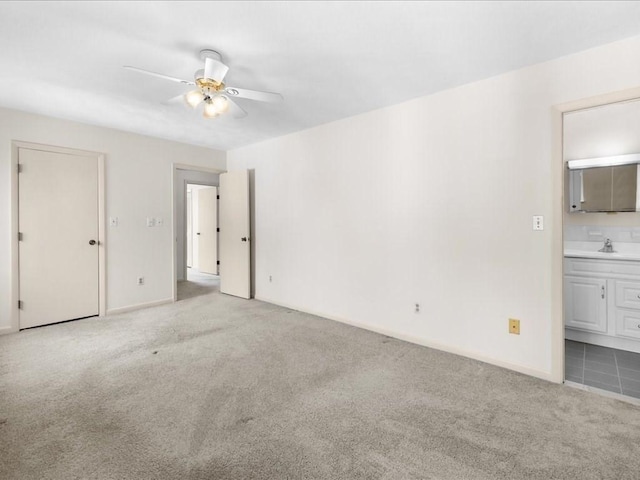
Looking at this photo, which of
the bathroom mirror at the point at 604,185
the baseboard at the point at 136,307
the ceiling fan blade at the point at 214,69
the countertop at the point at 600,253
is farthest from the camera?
the baseboard at the point at 136,307

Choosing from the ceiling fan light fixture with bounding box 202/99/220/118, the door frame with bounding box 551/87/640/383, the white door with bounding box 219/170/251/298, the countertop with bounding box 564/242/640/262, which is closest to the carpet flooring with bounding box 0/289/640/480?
the door frame with bounding box 551/87/640/383

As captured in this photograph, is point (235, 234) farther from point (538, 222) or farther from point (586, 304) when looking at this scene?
point (586, 304)

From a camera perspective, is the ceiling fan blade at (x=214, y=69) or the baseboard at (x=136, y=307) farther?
the baseboard at (x=136, y=307)

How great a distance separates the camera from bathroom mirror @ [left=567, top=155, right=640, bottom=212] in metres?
3.33

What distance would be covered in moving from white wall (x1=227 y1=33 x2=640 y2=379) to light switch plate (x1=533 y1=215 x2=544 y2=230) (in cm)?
3

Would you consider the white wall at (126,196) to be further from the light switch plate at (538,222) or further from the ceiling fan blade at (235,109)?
the light switch plate at (538,222)

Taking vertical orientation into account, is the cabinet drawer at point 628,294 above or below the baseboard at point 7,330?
above

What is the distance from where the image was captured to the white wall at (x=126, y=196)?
342 centimetres

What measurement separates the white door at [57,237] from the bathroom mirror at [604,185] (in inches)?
217

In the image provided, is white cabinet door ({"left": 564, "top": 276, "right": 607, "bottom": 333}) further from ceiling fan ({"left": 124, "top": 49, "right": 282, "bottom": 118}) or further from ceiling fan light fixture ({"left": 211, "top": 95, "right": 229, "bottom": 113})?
ceiling fan light fixture ({"left": 211, "top": 95, "right": 229, "bottom": 113})

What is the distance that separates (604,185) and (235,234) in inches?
180

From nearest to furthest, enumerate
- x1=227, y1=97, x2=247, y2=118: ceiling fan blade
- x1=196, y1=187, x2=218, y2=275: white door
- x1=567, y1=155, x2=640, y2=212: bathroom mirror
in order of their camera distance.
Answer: x1=227, y1=97, x2=247, y2=118: ceiling fan blade → x1=567, y1=155, x2=640, y2=212: bathroom mirror → x1=196, y1=187, x2=218, y2=275: white door

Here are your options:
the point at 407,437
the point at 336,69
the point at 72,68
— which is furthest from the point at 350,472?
the point at 72,68

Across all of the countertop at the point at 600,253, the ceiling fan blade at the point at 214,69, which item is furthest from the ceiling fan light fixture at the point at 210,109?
the countertop at the point at 600,253
